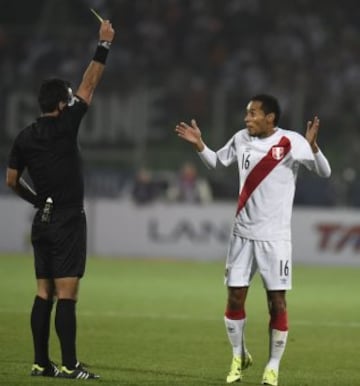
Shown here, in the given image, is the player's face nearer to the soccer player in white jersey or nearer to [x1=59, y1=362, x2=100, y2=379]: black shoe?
the soccer player in white jersey

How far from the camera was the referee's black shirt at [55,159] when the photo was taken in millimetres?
8773

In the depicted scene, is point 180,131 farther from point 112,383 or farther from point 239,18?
point 239,18

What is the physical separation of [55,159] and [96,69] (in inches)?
29.9

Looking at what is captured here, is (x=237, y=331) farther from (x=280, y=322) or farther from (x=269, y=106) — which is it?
(x=269, y=106)

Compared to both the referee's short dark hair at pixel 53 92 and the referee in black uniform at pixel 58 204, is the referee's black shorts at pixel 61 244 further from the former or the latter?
the referee's short dark hair at pixel 53 92

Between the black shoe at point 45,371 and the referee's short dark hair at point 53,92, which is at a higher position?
the referee's short dark hair at point 53,92

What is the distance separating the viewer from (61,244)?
28.7 feet

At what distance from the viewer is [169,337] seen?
1212 cm

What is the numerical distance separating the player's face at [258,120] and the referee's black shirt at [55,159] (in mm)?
1333

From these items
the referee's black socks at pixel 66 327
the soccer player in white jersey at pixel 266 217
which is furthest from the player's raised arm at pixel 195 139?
the referee's black socks at pixel 66 327

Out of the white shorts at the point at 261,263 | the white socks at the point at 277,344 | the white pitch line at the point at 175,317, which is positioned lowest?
the white pitch line at the point at 175,317

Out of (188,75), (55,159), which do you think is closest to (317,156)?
(55,159)

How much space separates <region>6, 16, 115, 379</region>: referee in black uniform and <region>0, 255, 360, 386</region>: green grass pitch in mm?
324

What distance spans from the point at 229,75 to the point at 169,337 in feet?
54.0
